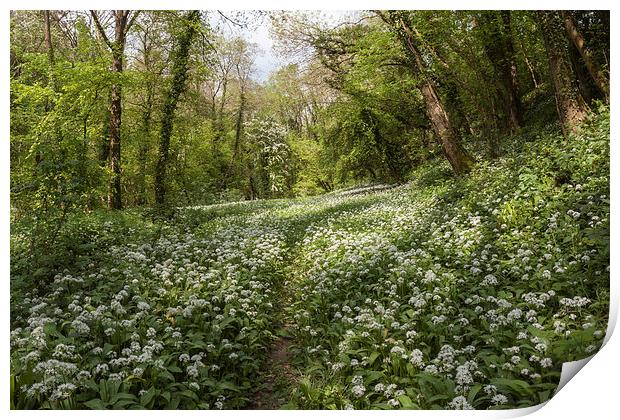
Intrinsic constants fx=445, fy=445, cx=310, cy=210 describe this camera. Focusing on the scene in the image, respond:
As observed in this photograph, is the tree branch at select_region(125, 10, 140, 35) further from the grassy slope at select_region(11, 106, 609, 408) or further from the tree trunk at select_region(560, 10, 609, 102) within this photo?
the tree trunk at select_region(560, 10, 609, 102)

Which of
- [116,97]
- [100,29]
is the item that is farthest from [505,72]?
[100,29]

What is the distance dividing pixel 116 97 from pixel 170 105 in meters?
1.11

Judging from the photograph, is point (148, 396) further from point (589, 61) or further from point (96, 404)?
point (589, 61)

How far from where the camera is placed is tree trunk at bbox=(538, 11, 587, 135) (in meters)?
6.41

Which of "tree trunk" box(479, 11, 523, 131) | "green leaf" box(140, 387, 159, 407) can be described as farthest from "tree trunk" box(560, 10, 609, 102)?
"green leaf" box(140, 387, 159, 407)

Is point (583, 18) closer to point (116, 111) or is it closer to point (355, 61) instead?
point (355, 61)

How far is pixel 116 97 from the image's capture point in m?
6.58

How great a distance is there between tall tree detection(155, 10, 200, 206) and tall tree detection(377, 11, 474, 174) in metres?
3.73

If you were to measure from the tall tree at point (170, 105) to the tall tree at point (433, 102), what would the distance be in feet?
12.2

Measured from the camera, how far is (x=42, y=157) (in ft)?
16.7

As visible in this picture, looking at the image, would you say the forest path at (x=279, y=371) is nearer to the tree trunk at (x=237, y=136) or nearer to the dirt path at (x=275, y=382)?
the dirt path at (x=275, y=382)

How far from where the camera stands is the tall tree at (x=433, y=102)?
27.2 feet

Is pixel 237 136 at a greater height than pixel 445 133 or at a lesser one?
greater
